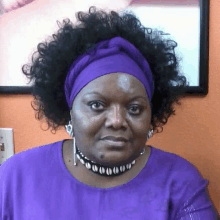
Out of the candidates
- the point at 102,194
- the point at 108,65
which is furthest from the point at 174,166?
the point at 108,65

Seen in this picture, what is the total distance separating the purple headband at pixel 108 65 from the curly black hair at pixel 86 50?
0.10 ft

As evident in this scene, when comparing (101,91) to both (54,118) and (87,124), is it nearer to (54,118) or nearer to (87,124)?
(87,124)

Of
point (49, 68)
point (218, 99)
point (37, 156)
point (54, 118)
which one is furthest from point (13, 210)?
point (218, 99)

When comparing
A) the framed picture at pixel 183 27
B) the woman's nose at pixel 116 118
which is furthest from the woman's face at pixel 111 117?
the framed picture at pixel 183 27

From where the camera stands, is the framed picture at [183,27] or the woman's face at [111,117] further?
the framed picture at [183,27]

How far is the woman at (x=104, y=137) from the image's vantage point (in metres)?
0.67

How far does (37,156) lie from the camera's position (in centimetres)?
84

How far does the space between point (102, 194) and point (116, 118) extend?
23 centimetres

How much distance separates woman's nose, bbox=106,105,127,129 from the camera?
0.64 m

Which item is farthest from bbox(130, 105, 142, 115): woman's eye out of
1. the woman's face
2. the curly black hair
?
the curly black hair

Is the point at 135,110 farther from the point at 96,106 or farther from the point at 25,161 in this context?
the point at 25,161

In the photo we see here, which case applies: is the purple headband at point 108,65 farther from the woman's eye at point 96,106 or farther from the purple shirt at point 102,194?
the purple shirt at point 102,194

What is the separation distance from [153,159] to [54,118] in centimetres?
32

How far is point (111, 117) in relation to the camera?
0.65 metres
